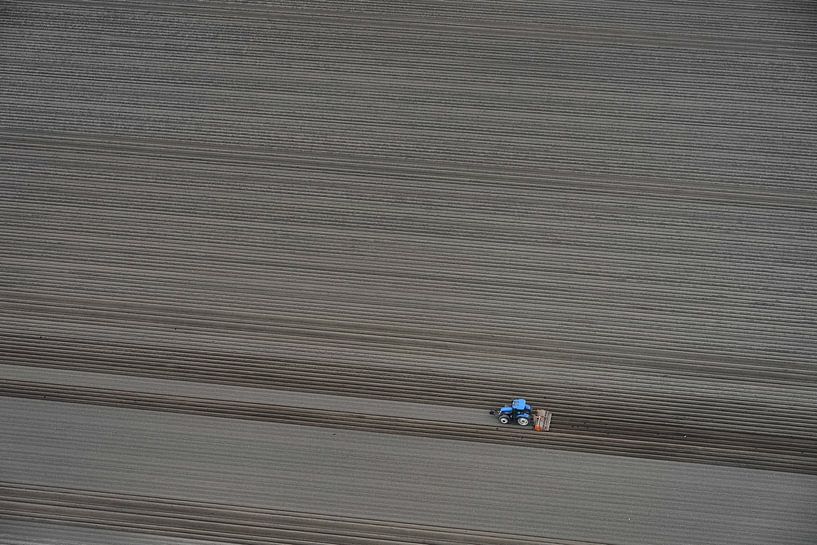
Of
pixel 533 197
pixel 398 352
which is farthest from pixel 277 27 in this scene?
pixel 398 352

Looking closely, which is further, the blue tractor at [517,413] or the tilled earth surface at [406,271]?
the blue tractor at [517,413]

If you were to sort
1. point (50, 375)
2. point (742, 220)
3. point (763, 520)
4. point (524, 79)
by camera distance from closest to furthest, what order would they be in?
point (763, 520)
point (50, 375)
point (742, 220)
point (524, 79)

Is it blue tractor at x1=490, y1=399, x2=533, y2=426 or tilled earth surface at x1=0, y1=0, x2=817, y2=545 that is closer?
tilled earth surface at x1=0, y1=0, x2=817, y2=545

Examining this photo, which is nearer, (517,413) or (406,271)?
(517,413)

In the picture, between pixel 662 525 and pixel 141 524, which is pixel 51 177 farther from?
pixel 662 525
